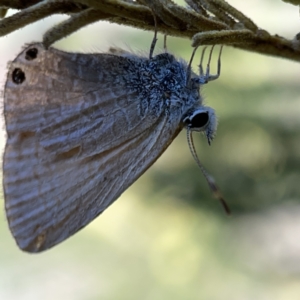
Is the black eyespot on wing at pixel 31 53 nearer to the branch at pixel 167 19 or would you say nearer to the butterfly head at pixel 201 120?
the branch at pixel 167 19

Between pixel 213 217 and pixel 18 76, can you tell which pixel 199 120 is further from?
Answer: pixel 213 217

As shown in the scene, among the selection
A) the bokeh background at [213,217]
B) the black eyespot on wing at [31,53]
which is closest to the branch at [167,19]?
the black eyespot on wing at [31,53]

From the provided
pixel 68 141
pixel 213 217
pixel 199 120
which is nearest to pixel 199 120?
pixel 199 120

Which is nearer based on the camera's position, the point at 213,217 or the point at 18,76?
the point at 18,76

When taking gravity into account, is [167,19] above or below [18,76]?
above

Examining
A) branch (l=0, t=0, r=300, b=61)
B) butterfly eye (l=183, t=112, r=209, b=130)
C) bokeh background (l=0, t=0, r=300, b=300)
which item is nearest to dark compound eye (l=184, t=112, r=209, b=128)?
butterfly eye (l=183, t=112, r=209, b=130)

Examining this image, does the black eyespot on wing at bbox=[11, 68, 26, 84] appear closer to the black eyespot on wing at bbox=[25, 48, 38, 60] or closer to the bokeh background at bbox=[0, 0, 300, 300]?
the black eyespot on wing at bbox=[25, 48, 38, 60]
